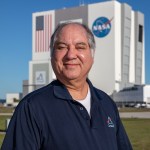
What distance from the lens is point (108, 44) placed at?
109000mm

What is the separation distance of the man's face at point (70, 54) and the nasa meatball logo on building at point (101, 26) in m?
107

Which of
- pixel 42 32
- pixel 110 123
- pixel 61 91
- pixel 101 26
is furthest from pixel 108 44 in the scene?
pixel 61 91

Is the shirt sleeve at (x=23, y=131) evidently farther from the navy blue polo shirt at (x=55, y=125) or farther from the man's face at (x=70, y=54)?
the man's face at (x=70, y=54)

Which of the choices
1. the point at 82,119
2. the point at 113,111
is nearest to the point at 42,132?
the point at 82,119

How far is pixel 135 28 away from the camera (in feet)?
378

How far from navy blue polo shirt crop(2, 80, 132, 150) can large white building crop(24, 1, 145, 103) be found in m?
103

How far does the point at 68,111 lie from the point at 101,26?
109 metres

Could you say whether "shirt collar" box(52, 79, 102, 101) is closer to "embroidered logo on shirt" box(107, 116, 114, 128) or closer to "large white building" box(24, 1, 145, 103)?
"embroidered logo on shirt" box(107, 116, 114, 128)

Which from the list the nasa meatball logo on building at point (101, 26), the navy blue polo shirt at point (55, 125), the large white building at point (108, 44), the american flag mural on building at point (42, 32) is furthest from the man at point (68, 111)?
the american flag mural on building at point (42, 32)

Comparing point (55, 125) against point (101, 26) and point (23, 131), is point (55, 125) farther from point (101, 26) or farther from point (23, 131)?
point (101, 26)

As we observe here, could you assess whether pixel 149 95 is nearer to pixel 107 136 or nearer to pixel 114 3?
pixel 114 3

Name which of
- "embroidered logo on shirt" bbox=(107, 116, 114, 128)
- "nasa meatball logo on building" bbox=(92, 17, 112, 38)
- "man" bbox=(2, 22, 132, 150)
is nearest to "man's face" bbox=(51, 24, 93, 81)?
"man" bbox=(2, 22, 132, 150)

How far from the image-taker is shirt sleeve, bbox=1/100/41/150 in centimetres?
226

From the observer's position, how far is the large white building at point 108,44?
356 ft
